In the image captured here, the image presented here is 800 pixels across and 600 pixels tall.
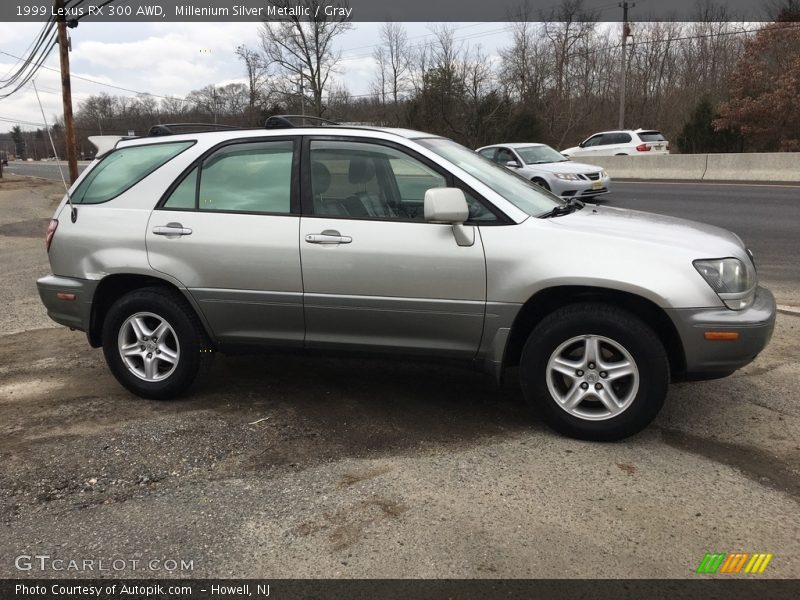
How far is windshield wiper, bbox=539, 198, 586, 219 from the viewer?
4.07 meters

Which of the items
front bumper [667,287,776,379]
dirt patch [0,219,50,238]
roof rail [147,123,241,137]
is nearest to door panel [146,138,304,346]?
roof rail [147,123,241,137]

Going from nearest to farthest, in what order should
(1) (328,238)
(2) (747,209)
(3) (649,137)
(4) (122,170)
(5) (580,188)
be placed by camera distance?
(1) (328,238)
(4) (122,170)
(2) (747,209)
(5) (580,188)
(3) (649,137)

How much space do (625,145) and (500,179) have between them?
2290 centimetres

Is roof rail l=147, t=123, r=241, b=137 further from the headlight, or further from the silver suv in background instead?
the silver suv in background

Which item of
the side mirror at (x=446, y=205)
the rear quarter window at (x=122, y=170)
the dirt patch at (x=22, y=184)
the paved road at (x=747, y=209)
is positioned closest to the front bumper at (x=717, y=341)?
the side mirror at (x=446, y=205)

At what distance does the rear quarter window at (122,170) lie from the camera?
4539 millimetres

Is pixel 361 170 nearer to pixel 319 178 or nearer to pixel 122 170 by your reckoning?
pixel 319 178

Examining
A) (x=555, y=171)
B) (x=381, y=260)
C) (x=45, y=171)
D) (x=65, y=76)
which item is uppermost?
(x=65, y=76)

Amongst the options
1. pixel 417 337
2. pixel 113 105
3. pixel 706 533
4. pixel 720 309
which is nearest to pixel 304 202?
pixel 417 337

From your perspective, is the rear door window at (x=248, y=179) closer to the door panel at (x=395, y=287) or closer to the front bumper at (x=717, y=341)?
the door panel at (x=395, y=287)

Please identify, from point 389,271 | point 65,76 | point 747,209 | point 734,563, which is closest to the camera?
point 734,563

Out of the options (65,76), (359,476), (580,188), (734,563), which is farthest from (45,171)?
(734,563)

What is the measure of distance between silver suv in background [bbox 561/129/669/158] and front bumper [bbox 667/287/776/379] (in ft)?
73.8

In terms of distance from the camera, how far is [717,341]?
11.5 ft
